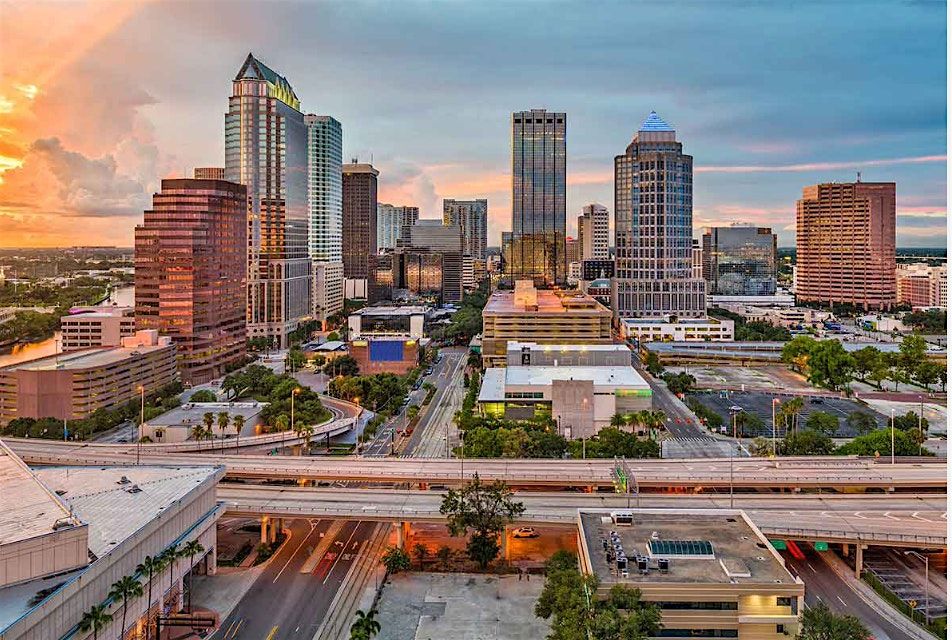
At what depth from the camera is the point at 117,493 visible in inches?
984

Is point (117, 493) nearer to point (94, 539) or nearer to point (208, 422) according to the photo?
point (94, 539)

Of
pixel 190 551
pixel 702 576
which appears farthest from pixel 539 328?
pixel 702 576

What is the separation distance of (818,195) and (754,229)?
37408 millimetres

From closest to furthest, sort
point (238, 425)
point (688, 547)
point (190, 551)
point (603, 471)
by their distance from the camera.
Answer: point (688, 547)
point (190, 551)
point (603, 471)
point (238, 425)

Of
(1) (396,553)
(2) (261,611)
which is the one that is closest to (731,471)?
(1) (396,553)

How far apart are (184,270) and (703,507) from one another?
170ft

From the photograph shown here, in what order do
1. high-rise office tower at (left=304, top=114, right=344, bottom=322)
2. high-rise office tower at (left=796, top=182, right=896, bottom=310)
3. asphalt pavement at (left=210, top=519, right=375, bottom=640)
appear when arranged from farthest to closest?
high-rise office tower at (left=796, top=182, right=896, bottom=310) → high-rise office tower at (left=304, top=114, right=344, bottom=322) → asphalt pavement at (left=210, top=519, right=375, bottom=640)

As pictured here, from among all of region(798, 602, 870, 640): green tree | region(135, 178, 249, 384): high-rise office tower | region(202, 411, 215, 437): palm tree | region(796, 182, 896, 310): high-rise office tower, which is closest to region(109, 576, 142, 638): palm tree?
region(798, 602, 870, 640): green tree

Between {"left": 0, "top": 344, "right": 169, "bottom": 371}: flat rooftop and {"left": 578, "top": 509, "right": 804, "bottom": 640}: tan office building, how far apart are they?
40693 mm

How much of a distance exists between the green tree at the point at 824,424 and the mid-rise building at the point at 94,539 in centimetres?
3635

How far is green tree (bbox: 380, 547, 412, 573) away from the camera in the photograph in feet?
89.2

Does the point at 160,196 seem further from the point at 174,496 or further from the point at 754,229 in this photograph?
the point at 754,229

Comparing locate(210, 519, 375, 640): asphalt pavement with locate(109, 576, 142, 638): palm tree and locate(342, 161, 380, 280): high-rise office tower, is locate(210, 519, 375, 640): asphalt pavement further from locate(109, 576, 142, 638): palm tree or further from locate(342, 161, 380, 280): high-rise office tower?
locate(342, 161, 380, 280): high-rise office tower

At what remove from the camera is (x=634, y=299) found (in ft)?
341
